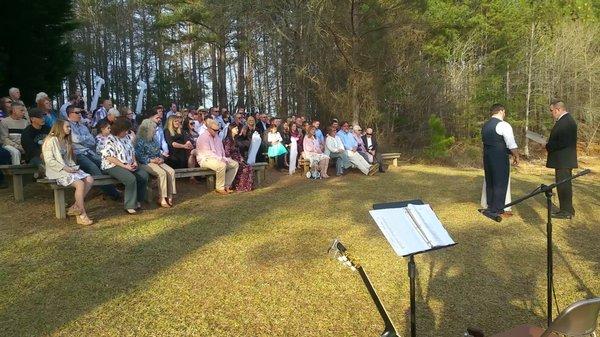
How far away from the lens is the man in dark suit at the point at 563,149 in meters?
7.04

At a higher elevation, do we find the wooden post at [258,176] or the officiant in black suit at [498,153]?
the officiant in black suit at [498,153]

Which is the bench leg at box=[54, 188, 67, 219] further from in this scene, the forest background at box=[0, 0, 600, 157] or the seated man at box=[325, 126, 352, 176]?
the forest background at box=[0, 0, 600, 157]

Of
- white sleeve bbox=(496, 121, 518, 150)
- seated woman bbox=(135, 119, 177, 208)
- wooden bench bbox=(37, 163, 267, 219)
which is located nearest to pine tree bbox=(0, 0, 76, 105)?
seated woman bbox=(135, 119, 177, 208)

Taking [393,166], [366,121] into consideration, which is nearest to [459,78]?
[366,121]

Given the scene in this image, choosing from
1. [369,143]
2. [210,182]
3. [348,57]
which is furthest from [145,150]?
[348,57]

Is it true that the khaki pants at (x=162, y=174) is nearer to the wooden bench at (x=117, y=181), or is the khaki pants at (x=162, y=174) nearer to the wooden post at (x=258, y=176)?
the wooden bench at (x=117, y=181)

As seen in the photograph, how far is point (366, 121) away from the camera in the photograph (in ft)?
57.8

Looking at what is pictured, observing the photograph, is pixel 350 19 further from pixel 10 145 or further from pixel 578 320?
pixel 578 320

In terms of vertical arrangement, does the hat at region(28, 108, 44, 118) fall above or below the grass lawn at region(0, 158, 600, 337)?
above

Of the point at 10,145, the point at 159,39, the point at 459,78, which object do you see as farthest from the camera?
the point at 159,39

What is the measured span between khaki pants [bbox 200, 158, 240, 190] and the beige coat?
2754mm

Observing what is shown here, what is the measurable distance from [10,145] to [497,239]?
7.73 metres

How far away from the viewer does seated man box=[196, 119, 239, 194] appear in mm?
8453

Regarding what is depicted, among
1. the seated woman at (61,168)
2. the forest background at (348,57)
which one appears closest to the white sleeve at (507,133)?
the seated woman at (61,168)
